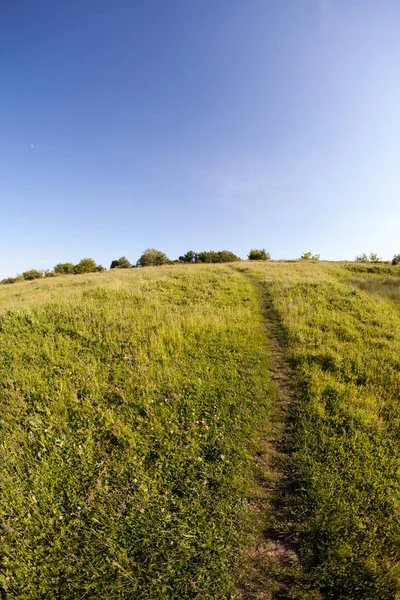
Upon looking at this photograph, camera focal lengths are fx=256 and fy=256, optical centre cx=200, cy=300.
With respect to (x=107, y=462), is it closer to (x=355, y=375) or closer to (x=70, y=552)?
(x=70, y=552)

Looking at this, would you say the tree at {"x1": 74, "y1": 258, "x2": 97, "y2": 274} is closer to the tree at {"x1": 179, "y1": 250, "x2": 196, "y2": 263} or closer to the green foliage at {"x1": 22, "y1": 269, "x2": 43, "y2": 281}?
the green foliage at {"x1": 22, "y1": 269, "x2": 43, "y2": 281}

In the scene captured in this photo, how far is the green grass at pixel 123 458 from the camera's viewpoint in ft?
10.9

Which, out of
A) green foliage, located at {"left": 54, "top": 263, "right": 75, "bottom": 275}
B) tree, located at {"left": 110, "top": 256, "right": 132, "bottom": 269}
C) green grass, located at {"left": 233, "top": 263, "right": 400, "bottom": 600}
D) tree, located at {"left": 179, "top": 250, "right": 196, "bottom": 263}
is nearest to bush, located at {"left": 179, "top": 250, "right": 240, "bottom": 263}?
tree, located at {"left": 179, "top": 250, "right": 196, "bottom": 263}

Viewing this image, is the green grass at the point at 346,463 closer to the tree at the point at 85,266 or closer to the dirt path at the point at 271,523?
the dirt path at the point at 271,523

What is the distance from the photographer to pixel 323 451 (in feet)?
16.6

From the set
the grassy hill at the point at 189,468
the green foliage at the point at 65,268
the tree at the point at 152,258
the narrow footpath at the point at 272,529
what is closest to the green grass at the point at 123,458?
the grassy hill at the point at 189,468

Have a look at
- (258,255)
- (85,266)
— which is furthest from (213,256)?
(85,266)

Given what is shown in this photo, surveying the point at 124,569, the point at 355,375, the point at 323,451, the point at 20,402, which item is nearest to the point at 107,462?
the point at 124,569

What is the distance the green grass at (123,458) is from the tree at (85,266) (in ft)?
234

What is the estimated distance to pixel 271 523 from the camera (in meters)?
3.89

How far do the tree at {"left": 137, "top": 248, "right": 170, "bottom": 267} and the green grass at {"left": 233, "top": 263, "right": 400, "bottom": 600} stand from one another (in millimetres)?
69005

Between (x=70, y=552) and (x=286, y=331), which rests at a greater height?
(x=286, y=331)

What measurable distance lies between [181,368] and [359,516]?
4.84m

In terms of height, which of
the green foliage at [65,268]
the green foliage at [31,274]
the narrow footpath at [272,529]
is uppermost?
the green foliage at [65,268]
